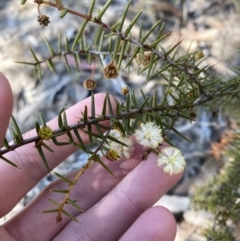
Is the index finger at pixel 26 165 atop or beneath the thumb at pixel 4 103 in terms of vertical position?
beneath

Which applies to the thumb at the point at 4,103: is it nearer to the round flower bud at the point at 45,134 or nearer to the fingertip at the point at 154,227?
the round flower bud at the point at 45,134

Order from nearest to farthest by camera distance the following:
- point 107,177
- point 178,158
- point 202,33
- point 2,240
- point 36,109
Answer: point 178,158, point 2,240, point 107,177, point 36,109, point 202,33

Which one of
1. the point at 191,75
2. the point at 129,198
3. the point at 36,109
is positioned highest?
the point at 191,75

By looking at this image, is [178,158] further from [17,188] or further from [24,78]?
[24,78]

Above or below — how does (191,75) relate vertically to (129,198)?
above

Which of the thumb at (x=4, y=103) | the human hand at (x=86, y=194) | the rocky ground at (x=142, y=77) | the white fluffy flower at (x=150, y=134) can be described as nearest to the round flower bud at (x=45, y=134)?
the thumb at (x=4, y=103)

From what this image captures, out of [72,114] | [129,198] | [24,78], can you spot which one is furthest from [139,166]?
[24,78]

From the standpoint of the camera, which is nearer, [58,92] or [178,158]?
[178,158]
